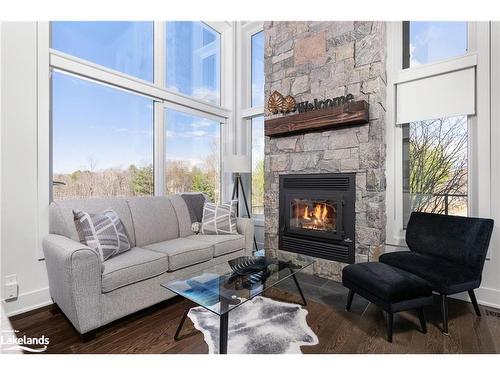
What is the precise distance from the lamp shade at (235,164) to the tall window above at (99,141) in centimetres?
104

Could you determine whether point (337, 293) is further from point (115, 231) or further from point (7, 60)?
point (7, 60)

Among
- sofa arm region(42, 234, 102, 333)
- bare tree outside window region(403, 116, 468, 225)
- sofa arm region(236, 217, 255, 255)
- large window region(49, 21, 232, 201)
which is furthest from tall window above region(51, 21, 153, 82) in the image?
bare tree outside window region(403, 116, 468, 225)

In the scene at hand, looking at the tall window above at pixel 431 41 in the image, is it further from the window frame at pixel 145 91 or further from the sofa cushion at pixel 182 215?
the sofa cushion at pixel 182 215

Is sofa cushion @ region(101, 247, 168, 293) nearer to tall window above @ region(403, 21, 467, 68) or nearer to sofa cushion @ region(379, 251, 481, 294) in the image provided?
sofa cushion @ region(379, 251, 481, 294)

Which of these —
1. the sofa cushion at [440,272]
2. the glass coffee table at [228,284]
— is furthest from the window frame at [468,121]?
the glass coffee table at [228,284]

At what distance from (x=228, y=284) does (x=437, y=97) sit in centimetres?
258

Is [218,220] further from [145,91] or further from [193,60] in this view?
[193,60]

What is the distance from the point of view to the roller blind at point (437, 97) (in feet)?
A: 7.68

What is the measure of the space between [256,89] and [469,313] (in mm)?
3825

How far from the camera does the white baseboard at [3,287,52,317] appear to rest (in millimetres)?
2021

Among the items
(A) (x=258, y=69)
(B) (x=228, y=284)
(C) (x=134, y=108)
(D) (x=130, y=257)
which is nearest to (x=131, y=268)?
(D) (x=130, y=257)

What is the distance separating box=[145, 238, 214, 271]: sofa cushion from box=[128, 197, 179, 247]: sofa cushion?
0.14m

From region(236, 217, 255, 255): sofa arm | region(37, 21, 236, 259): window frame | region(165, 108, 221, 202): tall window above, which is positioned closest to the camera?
region(37, 21, 236, 259): window frame
